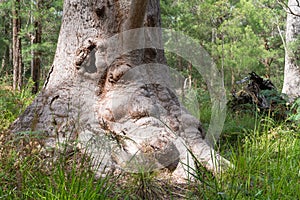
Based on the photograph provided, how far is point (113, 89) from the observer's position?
8.89 ft

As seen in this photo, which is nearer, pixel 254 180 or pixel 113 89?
pixel 254 180

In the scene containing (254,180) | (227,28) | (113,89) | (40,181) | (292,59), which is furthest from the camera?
(227,28)

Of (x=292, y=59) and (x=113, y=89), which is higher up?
(x=292, y=59)

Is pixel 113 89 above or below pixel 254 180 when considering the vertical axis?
above

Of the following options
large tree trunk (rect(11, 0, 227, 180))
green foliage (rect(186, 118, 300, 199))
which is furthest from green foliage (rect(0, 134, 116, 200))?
large tree trunk (rect(11, 0, 227, 180))

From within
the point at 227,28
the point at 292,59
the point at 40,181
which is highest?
the point at 227,28

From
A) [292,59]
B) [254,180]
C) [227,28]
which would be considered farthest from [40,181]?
[227,28]

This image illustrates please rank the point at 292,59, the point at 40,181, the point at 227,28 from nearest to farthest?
the point at 40,181 < the point at 292,59 < the point at 227,28

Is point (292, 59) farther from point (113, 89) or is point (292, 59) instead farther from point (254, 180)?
point (254, 180)

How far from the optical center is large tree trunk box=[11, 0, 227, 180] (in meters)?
2.50

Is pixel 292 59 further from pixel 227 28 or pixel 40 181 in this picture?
pixel 227 28

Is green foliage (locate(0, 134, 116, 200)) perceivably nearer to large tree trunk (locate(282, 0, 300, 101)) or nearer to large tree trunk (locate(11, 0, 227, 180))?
large tree trunk (locate(11, 0, 227, 180))

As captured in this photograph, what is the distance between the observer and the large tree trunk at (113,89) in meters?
2.50

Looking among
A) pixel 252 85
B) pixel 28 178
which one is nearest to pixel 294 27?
pixel 252 85
